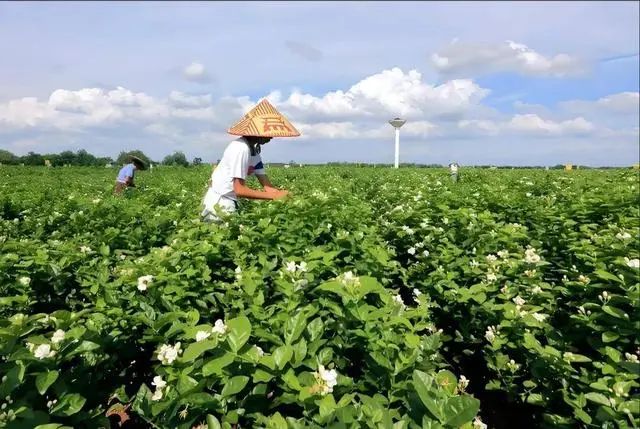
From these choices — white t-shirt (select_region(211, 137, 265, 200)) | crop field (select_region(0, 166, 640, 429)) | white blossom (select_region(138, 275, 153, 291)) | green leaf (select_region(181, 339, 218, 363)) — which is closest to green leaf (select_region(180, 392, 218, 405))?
crop field (select_region(0, 166, 640, 429))

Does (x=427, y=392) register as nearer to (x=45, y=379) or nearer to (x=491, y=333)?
(x=45, y=379)

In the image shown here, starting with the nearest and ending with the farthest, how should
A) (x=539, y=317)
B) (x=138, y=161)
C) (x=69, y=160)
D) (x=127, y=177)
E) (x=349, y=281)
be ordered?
(x=349, y=281)
(x=539, y=317)
(x=127, y=177)
(x=138, y=161)
(x=69, y=160)

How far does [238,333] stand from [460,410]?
2.63 feet

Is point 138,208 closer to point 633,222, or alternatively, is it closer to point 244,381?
point 244,381

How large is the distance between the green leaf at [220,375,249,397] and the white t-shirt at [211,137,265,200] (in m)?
3.03

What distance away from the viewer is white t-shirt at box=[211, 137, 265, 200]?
4516mm

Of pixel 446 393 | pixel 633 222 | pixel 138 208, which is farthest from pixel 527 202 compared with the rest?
pixel 446 393

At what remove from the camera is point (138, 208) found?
4918 mm

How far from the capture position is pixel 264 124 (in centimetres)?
459

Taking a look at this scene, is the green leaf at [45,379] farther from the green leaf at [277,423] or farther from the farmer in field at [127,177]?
the farmer in field at [127,177]

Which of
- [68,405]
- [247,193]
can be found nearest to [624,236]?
[247,193]

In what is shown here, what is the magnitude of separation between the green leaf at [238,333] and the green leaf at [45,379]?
0.58 m

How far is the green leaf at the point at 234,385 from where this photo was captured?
1628mm

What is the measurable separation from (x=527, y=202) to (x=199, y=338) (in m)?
4.98
